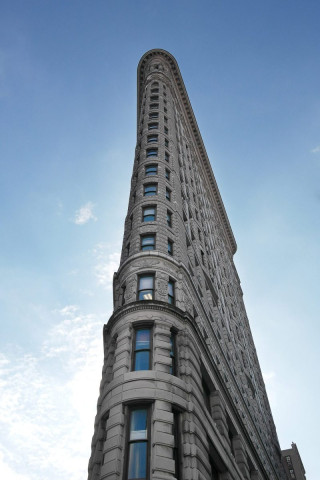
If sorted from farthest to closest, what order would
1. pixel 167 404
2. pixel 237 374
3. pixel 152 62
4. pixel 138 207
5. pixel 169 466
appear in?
pixel 152 62
pixel 237 374
pixel 138 207
pixel 167 404
pixel 169 466

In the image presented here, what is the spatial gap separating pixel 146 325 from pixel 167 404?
513cm

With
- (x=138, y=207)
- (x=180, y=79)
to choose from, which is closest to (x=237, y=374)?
(x=138, y=207)

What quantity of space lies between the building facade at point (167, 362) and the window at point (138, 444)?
0.04 metres

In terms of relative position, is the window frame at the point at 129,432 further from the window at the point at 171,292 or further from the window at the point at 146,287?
the window at the point at 171,292

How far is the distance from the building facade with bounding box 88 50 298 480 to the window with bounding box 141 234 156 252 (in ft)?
0.34

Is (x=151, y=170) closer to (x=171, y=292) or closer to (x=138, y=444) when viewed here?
(x=171, y=292)

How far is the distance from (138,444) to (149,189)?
24.3 metres

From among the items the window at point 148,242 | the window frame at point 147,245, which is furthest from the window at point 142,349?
the window at point 148,242

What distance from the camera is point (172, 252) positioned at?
3123cm

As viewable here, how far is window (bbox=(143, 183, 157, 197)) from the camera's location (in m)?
37.2

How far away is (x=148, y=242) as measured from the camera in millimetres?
30938

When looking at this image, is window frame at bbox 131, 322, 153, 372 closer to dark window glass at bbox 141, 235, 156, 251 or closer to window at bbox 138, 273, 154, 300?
window at bbox 138, 273, 154, 300

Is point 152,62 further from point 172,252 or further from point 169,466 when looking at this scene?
point 169,466

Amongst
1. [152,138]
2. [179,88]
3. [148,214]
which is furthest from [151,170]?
[179,88]
